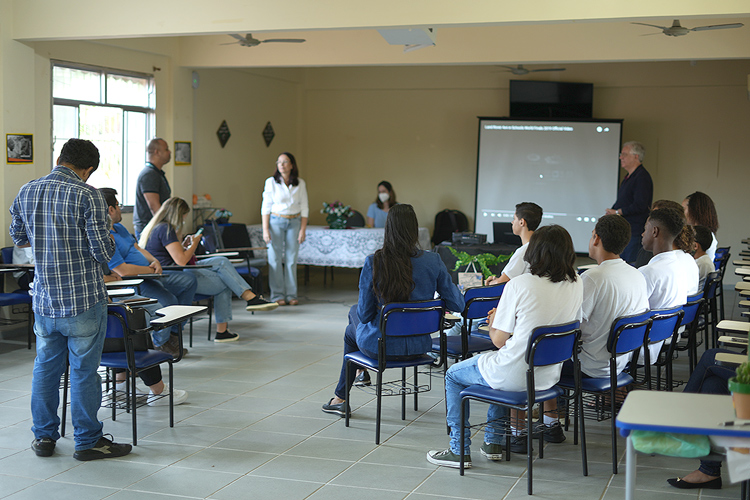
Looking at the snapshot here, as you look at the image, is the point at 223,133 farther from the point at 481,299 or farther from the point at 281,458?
the point at 281,458

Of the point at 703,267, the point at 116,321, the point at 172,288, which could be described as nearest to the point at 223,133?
the point at 172,288

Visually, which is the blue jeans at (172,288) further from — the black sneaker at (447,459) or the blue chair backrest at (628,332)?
the blue chair backrest at (628,332)

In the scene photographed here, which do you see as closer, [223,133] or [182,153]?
[182,153]

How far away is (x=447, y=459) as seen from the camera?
3.68 m

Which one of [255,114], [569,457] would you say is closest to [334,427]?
[569,457]

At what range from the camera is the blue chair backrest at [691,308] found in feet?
14.2

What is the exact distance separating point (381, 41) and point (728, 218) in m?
5.61

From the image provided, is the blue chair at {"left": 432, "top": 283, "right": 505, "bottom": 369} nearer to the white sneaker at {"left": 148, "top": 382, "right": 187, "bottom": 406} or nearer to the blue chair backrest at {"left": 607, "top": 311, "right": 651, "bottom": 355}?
the blue chair backrest at {"left": 607, "top": 311, "right": 651, "bottom": 355}

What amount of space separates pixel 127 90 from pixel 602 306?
20.2ft

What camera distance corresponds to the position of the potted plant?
7.10 ft

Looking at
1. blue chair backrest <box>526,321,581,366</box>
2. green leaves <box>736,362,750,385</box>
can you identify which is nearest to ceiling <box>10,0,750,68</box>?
blue chair backrest <box>526,321,581,366</box>

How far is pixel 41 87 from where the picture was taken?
276 inches

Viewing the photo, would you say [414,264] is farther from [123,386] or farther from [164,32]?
[164,32]

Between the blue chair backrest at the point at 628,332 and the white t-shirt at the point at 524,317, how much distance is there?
0.84 ft
